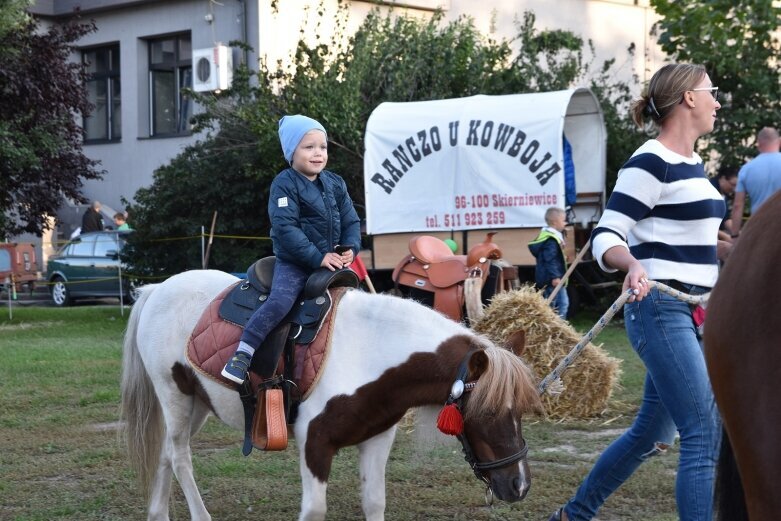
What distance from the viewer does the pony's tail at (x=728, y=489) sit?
256 cm

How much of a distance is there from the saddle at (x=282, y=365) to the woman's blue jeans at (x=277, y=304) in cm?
4

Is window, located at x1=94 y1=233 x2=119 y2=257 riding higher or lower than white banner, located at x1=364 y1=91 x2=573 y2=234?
lower

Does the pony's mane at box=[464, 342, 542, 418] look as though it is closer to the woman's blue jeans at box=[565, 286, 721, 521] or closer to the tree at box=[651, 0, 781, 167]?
the woman's blue jeans at box=[565, 286, 721, 521]

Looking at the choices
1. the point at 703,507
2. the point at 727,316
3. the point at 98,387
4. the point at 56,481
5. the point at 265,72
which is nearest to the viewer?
the point at 727,316

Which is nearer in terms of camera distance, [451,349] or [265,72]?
[451,349]

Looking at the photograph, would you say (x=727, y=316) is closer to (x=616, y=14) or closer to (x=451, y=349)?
(x=451, y=349)

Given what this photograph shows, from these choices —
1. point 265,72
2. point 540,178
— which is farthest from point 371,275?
point 265,72

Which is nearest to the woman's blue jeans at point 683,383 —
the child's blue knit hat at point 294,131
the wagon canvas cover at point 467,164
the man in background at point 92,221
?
the child's blue knit hat at point 294,131

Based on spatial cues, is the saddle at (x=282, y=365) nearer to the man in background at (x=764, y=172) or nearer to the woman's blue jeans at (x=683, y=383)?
the woman's blue jeans at (x=683, y=383)

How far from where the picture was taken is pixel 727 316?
7.91ft

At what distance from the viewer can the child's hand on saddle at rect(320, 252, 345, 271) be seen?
4559mm

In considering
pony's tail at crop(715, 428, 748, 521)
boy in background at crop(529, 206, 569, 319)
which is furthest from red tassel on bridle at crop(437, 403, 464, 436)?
boy in background at crop(529, 206, 569, 319)

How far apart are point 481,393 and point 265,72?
14597mm

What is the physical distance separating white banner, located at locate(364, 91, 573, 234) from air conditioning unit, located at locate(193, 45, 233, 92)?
648 centimetres
